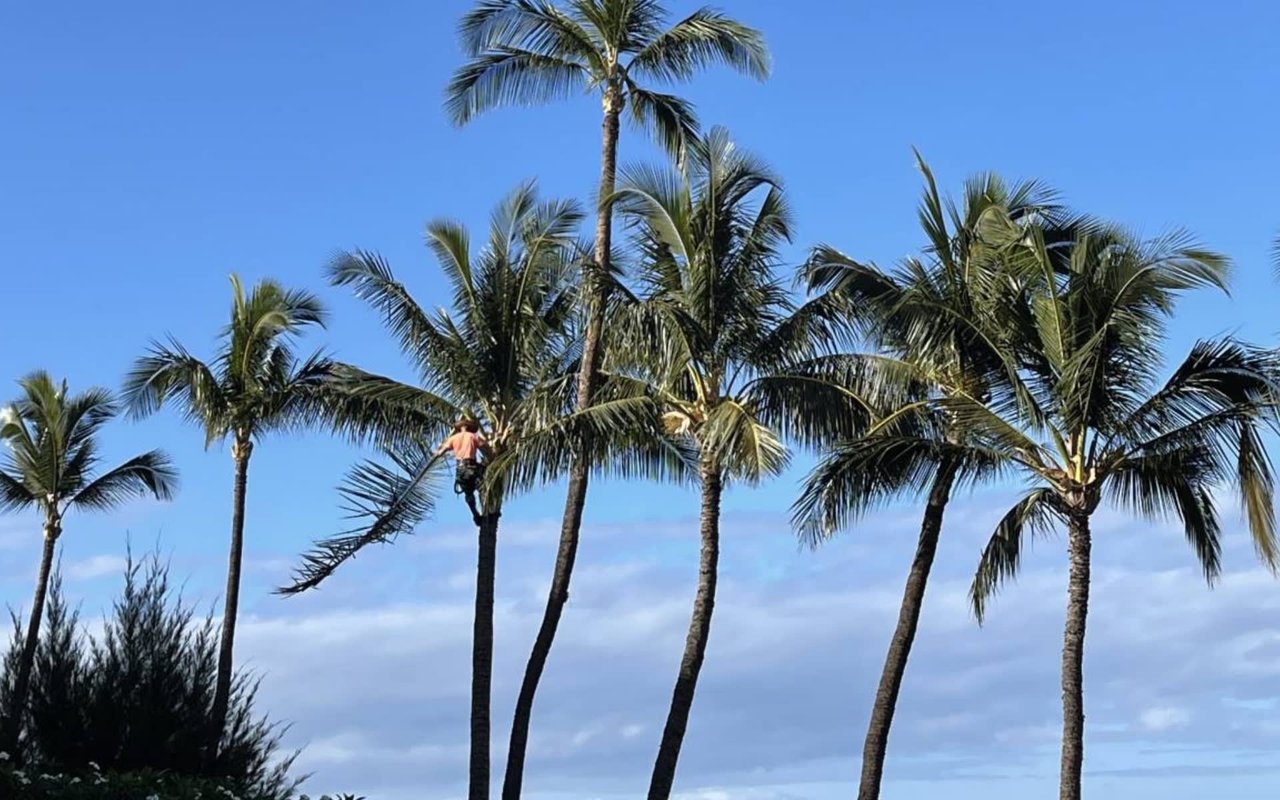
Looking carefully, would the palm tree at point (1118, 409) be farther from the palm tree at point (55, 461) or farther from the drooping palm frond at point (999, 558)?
the palm tree at point (55, 461)

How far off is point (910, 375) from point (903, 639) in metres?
3.56

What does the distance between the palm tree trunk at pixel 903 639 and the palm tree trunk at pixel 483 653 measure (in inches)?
196

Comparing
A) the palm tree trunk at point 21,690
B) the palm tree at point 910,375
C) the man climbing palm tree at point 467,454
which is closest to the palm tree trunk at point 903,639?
the palm tree at point 910,375

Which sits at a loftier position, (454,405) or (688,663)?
(454,405)

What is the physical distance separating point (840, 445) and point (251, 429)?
11936 millimetres

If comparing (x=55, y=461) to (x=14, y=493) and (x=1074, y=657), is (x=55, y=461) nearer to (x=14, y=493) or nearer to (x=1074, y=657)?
(x=14, y=493)

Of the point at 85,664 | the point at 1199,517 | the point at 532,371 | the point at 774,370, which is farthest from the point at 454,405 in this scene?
the point at 1199,517

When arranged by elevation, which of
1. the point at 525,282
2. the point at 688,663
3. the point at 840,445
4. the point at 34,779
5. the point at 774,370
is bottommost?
the point at 34,779

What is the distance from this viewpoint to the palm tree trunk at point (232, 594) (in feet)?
87.8

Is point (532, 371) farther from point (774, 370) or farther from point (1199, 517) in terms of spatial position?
point (1199, 517)

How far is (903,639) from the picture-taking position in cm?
2372

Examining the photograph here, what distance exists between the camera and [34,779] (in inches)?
695

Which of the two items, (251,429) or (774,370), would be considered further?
(251,429)

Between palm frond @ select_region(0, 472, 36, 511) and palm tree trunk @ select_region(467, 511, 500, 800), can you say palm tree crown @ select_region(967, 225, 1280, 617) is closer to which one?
palm tree trunk @ select_region(467, 511, 500, 800)
